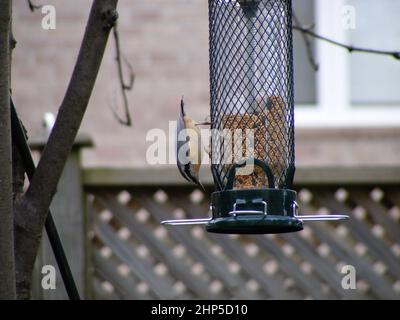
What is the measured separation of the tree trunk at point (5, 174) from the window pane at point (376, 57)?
4.63m

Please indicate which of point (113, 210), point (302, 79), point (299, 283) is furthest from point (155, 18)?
point (299, 283)

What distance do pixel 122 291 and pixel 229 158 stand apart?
69.2 inches

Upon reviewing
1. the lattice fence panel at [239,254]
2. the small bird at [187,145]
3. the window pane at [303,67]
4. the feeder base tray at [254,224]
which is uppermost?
the window pane at [303,67]

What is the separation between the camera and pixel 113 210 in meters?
4.81

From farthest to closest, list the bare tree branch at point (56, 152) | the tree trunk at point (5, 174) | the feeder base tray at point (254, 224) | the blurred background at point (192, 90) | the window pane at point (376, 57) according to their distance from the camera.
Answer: the window pane at point (376, 57), the blurred background at point (192, 90), the feeder base tray at point (254, 224), the bare tree branch at point (56, 152), the tree trunk at point (5, 174)

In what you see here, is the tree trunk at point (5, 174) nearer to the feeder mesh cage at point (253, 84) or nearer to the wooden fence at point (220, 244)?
the feeder mesh cage at point (253, 84)

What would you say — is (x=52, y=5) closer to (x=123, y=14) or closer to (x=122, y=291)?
(x=123, y=14)

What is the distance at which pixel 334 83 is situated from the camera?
21.5ft

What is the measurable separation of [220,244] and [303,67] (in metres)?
2.18

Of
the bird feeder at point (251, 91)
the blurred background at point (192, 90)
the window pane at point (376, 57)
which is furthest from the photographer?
the window pane at point (376, 57)

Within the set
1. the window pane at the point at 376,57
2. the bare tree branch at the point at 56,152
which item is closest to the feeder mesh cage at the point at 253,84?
the bare tree branch at the point at 56,152

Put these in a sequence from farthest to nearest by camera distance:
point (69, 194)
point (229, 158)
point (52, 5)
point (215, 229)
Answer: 1. point (52, 5)
2. point (69, 194)
3. point (229, 158)
4. point (215, 229)

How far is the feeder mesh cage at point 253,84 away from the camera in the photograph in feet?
10.4

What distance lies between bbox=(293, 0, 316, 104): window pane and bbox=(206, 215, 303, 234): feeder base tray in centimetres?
373
